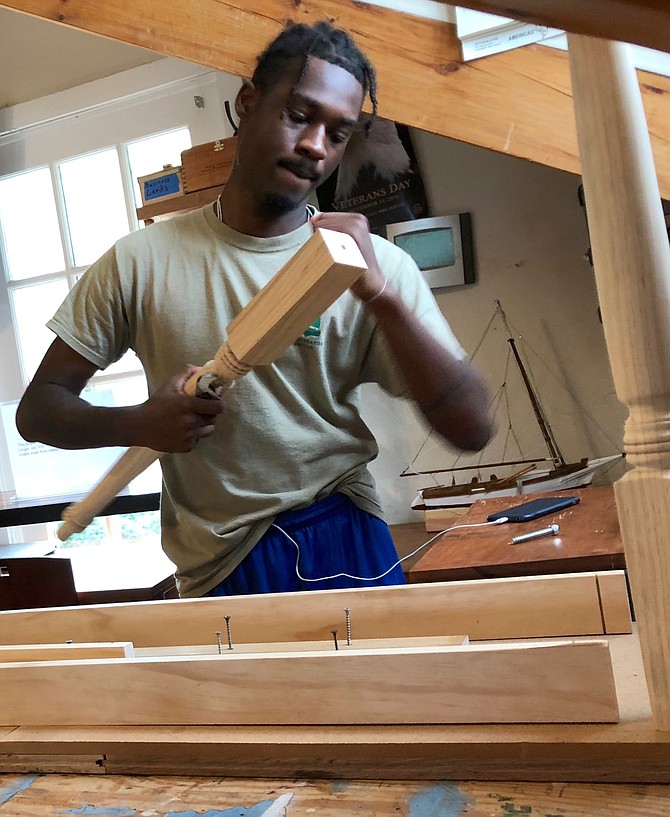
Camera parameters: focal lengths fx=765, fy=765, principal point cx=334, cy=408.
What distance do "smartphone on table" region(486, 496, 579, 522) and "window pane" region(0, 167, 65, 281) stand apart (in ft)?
6.05

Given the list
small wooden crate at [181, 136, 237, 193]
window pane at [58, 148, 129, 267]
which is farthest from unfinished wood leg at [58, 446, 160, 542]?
window pane at [58, 148, 129, 267]

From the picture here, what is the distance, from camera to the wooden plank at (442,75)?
1.18 m

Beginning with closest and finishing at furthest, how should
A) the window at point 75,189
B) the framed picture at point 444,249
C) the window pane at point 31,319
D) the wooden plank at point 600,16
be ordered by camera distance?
the wooden plank at point 600,16 < the framed picture at point 444,249 < the window at point 75,189 < the window pane at point 31,319

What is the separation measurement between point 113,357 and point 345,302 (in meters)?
0.29

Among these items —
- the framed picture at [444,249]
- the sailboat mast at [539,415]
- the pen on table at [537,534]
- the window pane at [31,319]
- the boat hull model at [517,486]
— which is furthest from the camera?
the window pane at [31,319]

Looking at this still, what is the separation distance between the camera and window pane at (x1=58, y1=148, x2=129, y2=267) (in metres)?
2.46

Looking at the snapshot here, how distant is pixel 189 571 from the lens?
925mm

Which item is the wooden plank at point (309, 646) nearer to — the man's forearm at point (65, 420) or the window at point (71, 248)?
the man's forearm at point (65, 420)

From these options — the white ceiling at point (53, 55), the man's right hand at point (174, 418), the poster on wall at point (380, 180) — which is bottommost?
the man's right hand at point (174, 418)

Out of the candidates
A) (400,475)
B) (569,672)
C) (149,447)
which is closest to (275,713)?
(569,672)

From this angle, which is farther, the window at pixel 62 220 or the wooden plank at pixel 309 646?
the window at pixel 62 220

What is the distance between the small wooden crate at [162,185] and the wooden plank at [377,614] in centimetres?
144

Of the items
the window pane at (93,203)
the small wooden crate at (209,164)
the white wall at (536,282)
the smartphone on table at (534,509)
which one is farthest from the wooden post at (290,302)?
the window pane at (93,203)

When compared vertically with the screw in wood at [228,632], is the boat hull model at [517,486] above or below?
below
